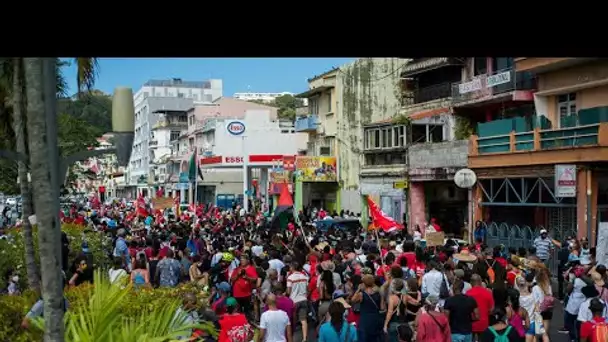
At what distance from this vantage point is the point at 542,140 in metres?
24.0

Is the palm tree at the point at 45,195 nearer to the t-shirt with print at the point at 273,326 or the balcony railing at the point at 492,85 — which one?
the t-shirt with print at the point at 273,326

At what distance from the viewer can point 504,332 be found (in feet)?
29.2

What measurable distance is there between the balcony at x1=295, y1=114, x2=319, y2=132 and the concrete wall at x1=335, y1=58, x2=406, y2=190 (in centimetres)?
354

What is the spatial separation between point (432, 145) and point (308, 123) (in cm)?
1934

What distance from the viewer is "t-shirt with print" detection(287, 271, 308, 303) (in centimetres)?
1257

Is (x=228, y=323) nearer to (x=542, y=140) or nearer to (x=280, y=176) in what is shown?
(x=542, y=140)

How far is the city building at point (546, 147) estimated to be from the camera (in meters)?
22.1

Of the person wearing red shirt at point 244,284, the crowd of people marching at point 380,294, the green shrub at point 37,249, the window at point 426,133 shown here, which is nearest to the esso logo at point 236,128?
the window at point 426,133

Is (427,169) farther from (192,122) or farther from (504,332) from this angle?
(192,122)

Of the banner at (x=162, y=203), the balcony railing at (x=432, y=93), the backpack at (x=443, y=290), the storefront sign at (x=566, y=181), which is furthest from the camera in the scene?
the banner at (x=162, y=203)

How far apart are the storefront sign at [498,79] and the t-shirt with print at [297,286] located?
17.7 m

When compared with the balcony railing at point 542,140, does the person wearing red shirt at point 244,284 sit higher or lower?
lower

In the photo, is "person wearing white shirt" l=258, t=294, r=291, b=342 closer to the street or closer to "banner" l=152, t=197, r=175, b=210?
the street
